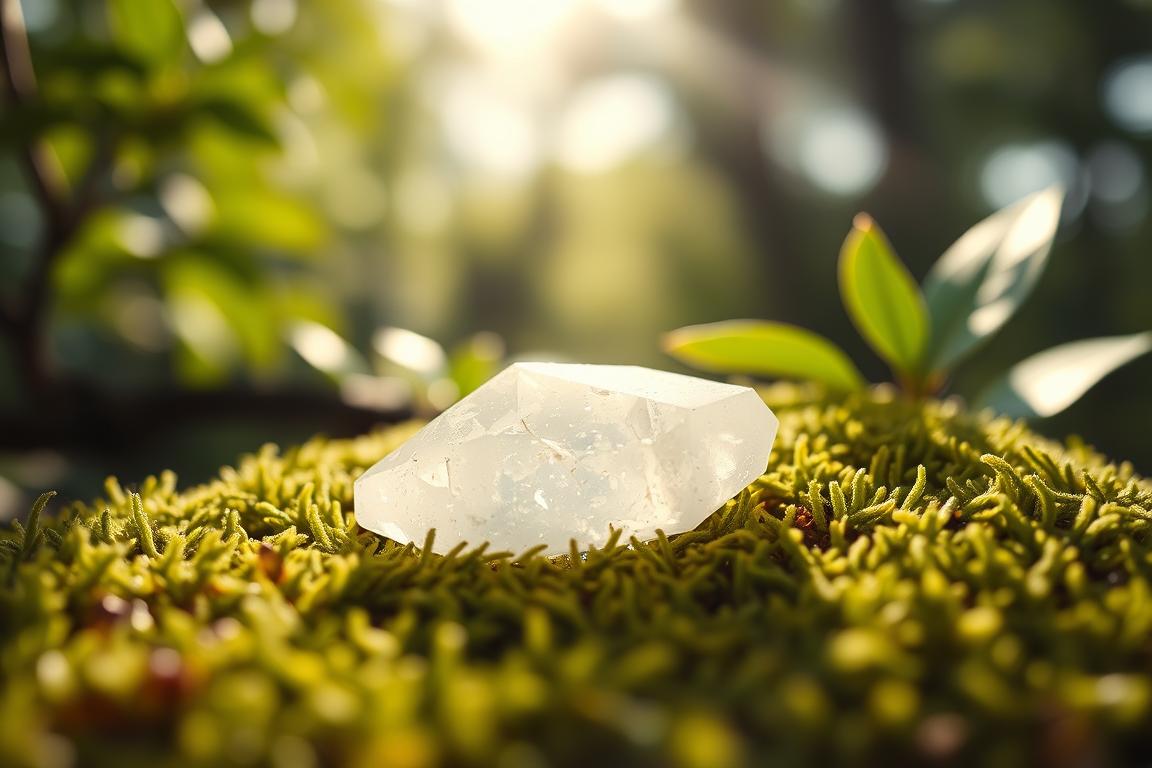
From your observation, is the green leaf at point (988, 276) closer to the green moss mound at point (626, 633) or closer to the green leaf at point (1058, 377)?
the green leaf at point (1058, 377)

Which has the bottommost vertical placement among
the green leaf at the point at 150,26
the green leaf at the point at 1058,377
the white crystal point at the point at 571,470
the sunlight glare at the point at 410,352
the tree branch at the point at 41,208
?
the green leaf at the point at 1058,377

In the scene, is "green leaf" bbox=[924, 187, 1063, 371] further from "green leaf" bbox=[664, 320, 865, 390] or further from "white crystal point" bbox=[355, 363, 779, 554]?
"white crystal point" bbox=[355, 363, 779, 554]

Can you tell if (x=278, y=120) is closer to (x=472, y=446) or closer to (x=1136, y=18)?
(x=472, y=446)

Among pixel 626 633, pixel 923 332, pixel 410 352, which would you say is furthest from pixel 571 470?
pixel 410 352

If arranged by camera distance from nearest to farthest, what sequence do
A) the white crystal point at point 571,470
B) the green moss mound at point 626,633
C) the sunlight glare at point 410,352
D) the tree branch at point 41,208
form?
the green moss mound at point 626,633 < the white crystal point at point 571,470 < the sunlight glare at point 410,352 < the tree branch at point 41,208

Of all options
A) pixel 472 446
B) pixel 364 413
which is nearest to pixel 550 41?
pixel 364 413

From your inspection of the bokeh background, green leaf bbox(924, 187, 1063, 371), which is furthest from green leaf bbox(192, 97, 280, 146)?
green leaf bbox(924, 187, 1063, 371)

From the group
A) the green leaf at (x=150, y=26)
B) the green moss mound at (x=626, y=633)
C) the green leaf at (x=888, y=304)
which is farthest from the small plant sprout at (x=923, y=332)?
the green leaf at (x=150, y=26)

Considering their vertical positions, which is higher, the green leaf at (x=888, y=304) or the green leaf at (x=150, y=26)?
the green leaf at (x=150, y=26)

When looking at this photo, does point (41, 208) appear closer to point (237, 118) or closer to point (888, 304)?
point (237, 118)
